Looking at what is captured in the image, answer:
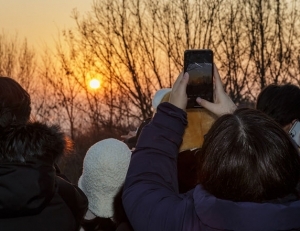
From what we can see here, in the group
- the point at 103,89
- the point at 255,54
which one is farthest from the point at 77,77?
the point at 255,54

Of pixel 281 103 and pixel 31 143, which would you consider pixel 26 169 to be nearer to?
pixel 31 143

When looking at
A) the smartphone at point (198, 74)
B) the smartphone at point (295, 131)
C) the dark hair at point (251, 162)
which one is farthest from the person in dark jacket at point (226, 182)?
the smartphone at point (295, 131)

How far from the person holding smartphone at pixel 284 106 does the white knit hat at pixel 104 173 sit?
738 millimetres

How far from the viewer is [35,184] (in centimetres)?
214

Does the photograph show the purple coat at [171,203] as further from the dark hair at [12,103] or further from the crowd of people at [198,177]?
the dark hair at [12,103]

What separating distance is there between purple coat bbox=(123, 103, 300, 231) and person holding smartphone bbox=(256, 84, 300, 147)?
135 centimetres

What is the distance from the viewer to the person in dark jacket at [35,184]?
2123mm

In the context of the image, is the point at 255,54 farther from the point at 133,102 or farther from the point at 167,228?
the point at 167,228

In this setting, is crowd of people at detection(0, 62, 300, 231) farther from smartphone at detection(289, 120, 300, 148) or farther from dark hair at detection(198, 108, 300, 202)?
smartphone at detection(289, 120, 300, 148)

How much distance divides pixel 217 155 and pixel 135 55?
47.1 ft

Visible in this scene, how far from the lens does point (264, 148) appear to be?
4.78 feet

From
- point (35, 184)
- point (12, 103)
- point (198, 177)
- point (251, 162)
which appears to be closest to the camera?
point (251, 162)

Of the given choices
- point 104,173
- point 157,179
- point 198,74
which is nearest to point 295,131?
point 104,173

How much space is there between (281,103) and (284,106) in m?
0.02
